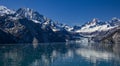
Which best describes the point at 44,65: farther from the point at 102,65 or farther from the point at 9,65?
the point at 102,65

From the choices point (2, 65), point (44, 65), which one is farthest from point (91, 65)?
point (2, 65)

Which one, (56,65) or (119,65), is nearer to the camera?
(119,65)

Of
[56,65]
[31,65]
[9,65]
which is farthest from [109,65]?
[9,65]

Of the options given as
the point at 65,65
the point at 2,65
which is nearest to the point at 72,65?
the point at 65,65

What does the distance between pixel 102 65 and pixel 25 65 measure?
83.2 ft

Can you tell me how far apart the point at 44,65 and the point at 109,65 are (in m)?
21.2

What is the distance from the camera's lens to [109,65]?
93000 mm

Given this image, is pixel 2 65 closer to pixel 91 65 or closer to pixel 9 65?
pixel 9 65

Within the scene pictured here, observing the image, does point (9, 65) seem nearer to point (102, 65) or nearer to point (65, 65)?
point (65, 65)

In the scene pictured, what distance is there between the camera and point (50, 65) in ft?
309

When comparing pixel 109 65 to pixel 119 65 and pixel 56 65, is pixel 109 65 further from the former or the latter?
pixel 56 65

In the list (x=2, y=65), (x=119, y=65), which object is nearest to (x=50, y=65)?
(x=2, y=65)

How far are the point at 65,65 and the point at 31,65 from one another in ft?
37.1

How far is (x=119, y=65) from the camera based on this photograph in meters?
89.6
